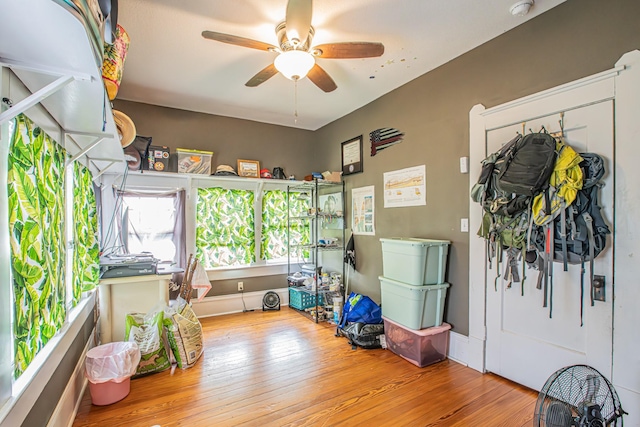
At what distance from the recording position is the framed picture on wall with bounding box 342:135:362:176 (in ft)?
12.7

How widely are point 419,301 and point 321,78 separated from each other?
1.99 m

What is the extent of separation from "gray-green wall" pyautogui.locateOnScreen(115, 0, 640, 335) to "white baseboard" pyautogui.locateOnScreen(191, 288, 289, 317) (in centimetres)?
19

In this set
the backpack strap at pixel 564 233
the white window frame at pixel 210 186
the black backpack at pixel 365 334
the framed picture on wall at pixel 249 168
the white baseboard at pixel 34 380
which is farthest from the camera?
the framed picture on wall at pixel 249 168

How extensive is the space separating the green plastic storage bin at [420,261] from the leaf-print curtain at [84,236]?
2473mm

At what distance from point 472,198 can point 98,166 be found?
327 cm

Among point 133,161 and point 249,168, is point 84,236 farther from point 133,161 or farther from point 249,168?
point 249,168

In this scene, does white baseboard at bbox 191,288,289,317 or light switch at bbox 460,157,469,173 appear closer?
light switch at bbox 460,157,469,173

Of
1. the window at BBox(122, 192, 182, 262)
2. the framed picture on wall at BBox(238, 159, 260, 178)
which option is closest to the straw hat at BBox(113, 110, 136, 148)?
the window at BBox(122, 192, 182, 262)

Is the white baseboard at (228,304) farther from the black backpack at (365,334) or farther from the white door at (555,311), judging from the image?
the white door at (555,311)

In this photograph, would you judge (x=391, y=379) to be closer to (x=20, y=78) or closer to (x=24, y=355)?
(x=24, y=355)

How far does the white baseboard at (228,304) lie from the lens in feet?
Result: 12.9

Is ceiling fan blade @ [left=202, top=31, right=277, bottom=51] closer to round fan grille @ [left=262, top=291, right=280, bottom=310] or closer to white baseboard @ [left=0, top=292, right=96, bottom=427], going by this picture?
white baseboard @ [left=0, top=292, right=96, bottom=427]

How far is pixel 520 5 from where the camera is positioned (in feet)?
6.61

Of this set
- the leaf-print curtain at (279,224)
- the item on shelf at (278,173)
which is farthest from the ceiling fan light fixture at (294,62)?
the leaf-print curtain at (279,224)
